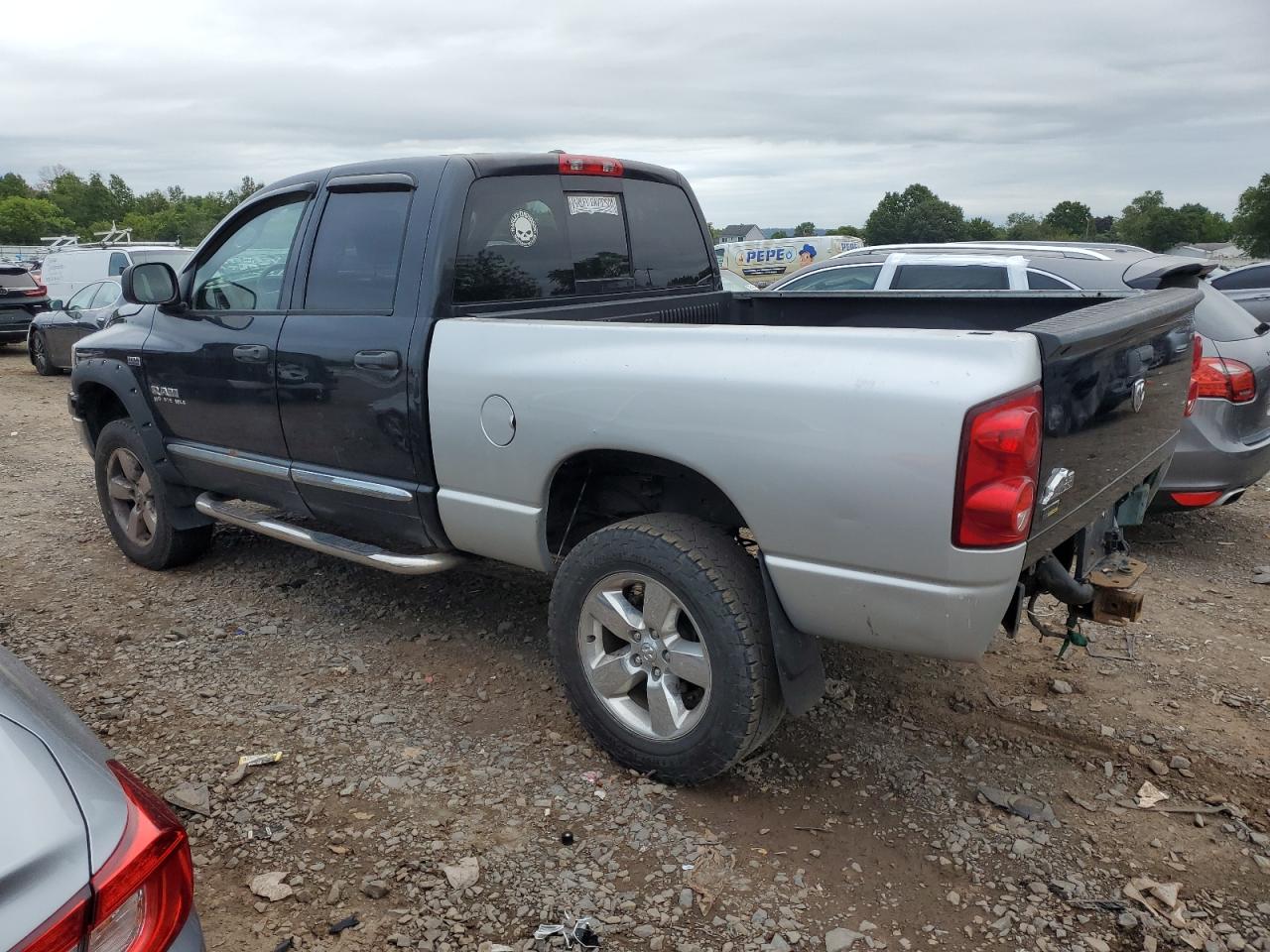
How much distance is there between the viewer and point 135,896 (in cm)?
147

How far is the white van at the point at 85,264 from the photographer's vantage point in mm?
14883

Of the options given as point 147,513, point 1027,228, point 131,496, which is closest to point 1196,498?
point 147,513

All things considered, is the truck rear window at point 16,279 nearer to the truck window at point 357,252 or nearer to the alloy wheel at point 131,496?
the alloy wheel at point 131,496

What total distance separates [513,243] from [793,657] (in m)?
2.02

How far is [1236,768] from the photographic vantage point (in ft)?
10.8

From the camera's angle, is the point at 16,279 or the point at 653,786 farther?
the point at 16,279

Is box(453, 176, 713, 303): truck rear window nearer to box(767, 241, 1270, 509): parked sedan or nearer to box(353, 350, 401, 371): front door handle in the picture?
box(353, 350, 401, 371): front door handle

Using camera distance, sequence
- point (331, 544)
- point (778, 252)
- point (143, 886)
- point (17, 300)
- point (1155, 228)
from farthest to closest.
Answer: point (1155, 228), point (778, 252), point (17, 300), point (331, 544), point (143, 886)

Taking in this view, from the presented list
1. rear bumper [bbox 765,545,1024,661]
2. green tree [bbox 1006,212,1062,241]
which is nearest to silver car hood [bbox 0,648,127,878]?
rear bumper [bbox 765,545,1024,661]

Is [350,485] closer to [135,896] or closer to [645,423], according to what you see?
[645,423]

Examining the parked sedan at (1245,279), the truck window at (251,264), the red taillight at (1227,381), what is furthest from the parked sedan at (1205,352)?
the parked sedan at (1245,279)

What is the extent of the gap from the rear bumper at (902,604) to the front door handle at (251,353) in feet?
8.25

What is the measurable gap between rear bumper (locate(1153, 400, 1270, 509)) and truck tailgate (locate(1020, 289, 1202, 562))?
196 cm

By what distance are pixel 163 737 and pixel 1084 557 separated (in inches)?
130
